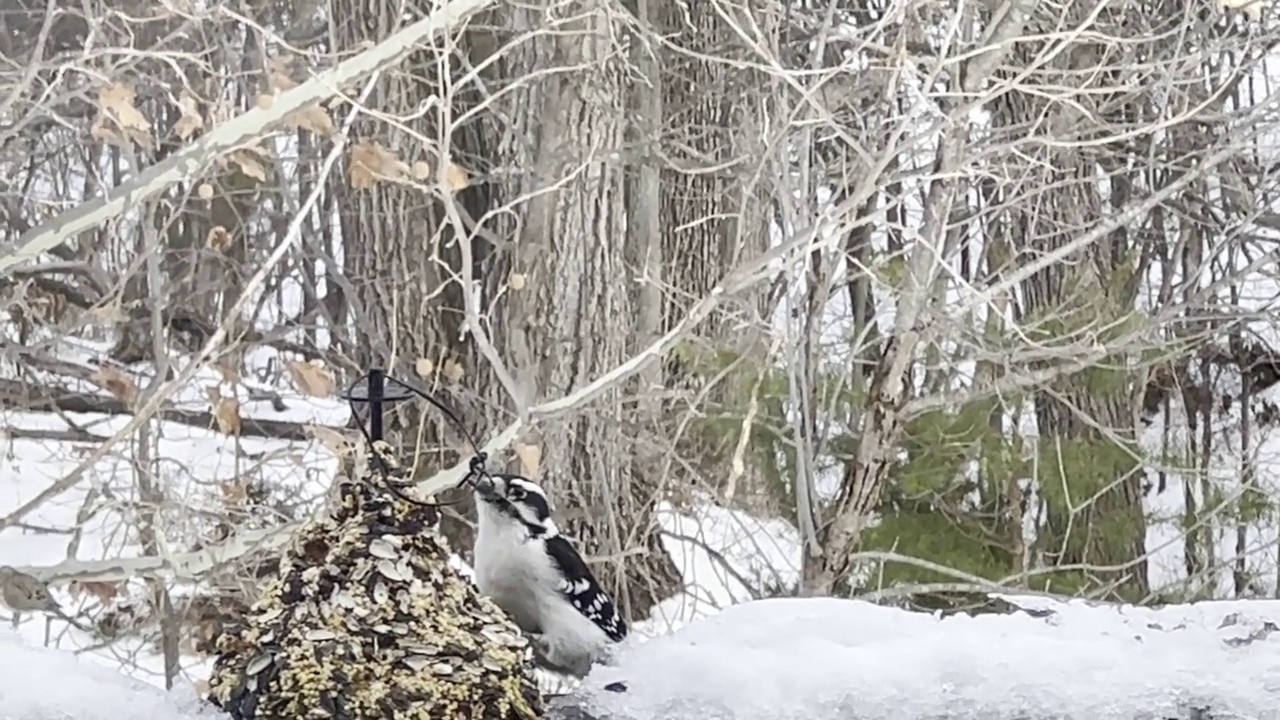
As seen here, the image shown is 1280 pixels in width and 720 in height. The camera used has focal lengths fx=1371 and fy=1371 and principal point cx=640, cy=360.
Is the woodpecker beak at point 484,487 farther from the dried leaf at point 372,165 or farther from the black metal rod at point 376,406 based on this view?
Result: the dried leaf at point 372,165

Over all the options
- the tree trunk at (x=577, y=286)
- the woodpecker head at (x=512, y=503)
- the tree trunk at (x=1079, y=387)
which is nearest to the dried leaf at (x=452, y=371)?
the tree trunk at (x=577, y=286)

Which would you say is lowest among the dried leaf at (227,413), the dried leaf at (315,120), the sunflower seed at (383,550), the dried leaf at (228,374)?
the dried leaf at (227,413)

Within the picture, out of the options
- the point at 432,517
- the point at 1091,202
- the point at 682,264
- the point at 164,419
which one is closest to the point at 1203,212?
the point at 1091,202

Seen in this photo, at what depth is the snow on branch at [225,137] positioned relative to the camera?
1.85m

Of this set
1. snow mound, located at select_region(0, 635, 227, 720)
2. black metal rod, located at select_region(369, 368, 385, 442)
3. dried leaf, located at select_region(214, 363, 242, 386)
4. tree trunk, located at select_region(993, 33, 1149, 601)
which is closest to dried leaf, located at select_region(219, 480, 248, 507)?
dried leaf, located at select_region(214, 363, 242, 386)

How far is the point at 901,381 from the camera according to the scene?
2787 millimetres

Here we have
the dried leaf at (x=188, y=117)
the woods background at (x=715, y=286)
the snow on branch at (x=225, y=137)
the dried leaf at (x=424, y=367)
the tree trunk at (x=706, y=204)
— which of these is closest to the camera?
the snow on branch at (x=225, y=137)

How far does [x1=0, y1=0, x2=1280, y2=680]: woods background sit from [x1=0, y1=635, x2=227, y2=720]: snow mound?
176 cm

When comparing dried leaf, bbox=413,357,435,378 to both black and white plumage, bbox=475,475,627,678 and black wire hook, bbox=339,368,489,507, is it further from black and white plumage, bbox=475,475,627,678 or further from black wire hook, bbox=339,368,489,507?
black wire hook, bbox=339,368,489,507

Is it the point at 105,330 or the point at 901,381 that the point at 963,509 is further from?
the point at 105,330

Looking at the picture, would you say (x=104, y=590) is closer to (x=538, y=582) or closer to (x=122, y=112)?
(x=122, y=112)

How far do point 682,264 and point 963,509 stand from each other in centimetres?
85

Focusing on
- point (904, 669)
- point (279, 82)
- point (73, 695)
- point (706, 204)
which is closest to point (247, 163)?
point (279, 82)

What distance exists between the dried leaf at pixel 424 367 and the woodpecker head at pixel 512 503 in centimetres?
182
